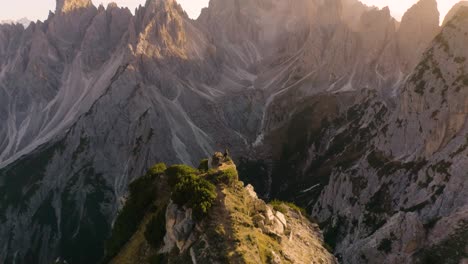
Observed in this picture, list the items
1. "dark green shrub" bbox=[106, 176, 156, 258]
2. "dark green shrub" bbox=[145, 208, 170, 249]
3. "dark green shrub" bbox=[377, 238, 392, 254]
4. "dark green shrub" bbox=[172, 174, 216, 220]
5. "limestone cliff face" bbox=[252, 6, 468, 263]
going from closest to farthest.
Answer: "dark green shrub" bbox=[172, 174, 216, 220] → "dark green shrub" bbox=[145, 208, 170, 249] → "dark green shrub" bbox=[377, 238, 392, 254] → "dark green shrub" bbox=[106, 176, 156, 258] → "limestone cliff face" bbox=[252, 6, 468, 263]

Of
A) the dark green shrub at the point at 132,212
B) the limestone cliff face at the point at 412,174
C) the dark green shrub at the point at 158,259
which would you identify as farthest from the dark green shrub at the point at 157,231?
the limestone cliff face at the point at 412,174

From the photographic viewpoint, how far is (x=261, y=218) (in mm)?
54219

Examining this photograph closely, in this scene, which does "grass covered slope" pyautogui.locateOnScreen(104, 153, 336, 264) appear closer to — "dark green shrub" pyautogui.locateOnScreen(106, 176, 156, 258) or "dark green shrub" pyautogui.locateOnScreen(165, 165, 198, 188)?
"dark green shrub" pyautogui.locateOnScreen(165, 165, 198, 188)

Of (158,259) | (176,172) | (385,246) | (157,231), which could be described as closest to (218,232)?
(158,259)

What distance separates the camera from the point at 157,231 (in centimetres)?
5706

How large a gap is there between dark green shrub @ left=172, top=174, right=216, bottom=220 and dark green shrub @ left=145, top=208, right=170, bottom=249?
481 centimetres

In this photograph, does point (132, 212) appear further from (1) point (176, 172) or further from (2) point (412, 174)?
(2) point (412, 174)

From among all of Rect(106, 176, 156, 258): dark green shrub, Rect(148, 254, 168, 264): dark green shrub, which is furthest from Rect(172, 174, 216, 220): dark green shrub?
Rect(106, 176, 156, 258): dark green shrub

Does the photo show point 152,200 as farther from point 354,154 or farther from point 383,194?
point 354,154

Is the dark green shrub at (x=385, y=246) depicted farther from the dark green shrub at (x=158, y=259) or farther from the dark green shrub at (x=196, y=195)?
the dark green shrub at (x=158, y=259)

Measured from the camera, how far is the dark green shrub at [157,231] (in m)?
56.7

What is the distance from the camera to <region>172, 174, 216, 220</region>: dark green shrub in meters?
49.8

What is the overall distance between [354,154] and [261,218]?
425 feet

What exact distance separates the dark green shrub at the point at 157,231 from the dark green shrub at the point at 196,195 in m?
4.81
